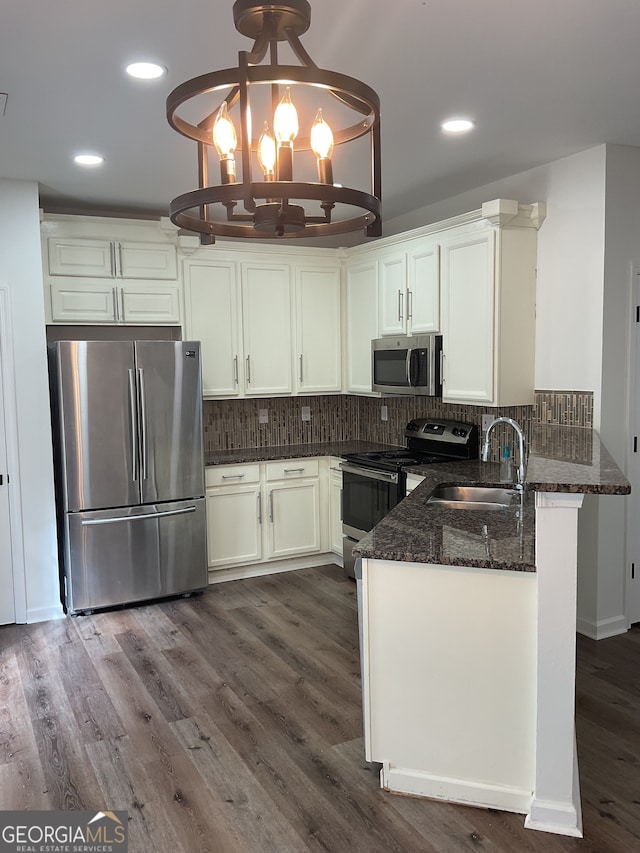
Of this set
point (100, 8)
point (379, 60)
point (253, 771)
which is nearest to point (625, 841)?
point (253, 771)

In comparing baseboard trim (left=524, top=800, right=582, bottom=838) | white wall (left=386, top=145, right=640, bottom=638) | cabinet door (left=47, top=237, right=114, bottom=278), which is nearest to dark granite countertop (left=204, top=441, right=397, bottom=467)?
cabinet door (left=47, top=237, right=114, bottom=278)

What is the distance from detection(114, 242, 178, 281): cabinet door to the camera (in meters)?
4.62

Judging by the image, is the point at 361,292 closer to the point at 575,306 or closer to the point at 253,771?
the point at 575,306

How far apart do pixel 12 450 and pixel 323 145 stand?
3213 millimetres

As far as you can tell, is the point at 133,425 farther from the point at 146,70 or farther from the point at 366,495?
the point at 146,70

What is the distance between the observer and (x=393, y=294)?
4734mm

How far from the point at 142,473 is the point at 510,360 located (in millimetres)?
2368

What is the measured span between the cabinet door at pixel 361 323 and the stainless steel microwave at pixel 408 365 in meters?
0.17

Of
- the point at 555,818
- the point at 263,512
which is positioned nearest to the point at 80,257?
the point at 263,512

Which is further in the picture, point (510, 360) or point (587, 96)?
point (510, 360)

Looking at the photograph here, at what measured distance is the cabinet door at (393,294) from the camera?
462cm

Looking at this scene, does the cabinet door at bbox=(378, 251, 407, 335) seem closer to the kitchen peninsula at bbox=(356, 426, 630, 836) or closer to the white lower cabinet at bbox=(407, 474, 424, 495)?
the white lower cabinet at bbox=(407, 474, 424, 495)

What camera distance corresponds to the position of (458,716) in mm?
2361

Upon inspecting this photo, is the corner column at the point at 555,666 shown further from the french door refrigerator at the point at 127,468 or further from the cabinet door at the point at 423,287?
the french door refrigerator at the point at 127,468
